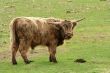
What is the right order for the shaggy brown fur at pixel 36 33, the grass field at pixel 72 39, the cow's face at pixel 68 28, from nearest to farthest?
1. the grass field at pixel 72 39
2. the shaggy brown fur at pixel 36 33
3. the cow's face at pixel 68 28

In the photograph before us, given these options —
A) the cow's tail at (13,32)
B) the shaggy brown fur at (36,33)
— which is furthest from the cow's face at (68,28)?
the cow's tail at (13,32)

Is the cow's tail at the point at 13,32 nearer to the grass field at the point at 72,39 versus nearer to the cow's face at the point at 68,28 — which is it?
the grass field at the point at 72,39

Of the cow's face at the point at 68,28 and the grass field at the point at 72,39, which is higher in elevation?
the cow's face at the point at 68,28

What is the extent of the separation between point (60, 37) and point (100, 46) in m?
4.12

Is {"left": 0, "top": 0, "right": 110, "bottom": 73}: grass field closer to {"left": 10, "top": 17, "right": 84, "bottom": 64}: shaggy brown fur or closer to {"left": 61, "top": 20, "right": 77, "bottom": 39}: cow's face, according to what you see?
{"left": 10, "top": 17, "right": 84, "bottom": 64}: shaggy brown fur

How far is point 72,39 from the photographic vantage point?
2464 cm

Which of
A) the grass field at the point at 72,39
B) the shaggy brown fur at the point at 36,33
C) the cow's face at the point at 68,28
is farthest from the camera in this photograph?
the cow's face at the point at 68,28

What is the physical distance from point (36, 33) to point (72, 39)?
22.5ft

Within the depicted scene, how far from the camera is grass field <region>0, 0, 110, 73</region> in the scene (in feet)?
57.0

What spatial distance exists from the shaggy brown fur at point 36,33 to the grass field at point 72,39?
0.62 m

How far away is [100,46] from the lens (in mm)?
22406

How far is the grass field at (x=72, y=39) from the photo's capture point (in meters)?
17.4

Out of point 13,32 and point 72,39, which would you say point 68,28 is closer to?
point 13,32

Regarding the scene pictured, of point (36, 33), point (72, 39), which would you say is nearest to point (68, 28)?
point (36, 33)
